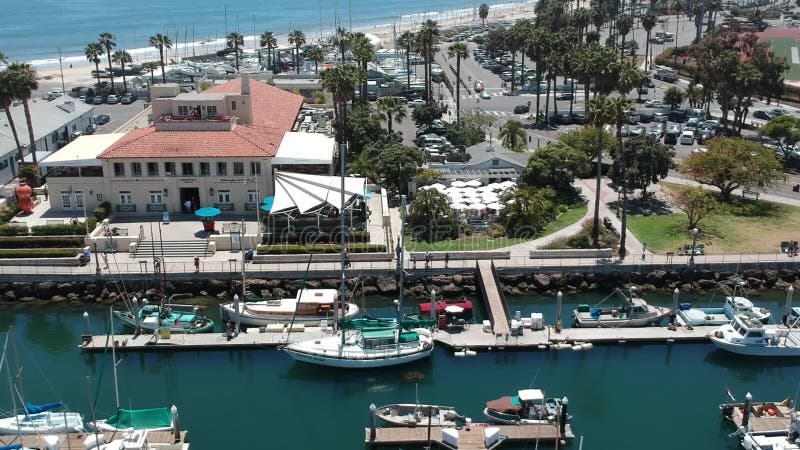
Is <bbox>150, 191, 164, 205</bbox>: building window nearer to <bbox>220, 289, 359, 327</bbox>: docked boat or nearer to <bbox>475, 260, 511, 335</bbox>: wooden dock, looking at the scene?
<bbox>220, 289, 359, 327</bbox>: docked boat

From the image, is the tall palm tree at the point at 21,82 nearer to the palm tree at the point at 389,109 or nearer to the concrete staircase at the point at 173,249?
the concrete staircase at the point at 173,249

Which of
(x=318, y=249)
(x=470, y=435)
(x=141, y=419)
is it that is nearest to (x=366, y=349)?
(x=470, y=435)

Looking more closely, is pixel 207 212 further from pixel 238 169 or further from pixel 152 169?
pixel 152 169

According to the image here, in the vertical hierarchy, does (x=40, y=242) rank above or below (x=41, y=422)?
above

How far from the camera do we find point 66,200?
74312 millimetres

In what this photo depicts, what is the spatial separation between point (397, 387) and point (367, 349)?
10.7 feet

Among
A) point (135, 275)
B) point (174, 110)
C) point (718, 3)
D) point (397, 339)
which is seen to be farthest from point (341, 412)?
point (718, 3)

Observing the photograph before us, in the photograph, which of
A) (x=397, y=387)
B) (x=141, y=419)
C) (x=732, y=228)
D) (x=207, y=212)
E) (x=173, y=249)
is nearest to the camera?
(x=141, y=419)

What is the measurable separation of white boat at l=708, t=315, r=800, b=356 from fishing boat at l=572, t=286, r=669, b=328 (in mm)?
4781

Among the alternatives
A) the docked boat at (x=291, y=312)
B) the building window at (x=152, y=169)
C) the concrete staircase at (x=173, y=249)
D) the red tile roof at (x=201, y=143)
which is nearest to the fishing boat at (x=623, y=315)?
the docked boat at (x=291, y=312)

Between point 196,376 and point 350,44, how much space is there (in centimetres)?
8275

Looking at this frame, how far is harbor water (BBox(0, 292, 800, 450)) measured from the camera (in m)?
47.7

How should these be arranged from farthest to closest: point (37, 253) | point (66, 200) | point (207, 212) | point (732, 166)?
point (732, 166) → point (66, 200) → point (207, 212) → point (37, 253)

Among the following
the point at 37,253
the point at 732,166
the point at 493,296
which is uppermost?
the point at 732,166
